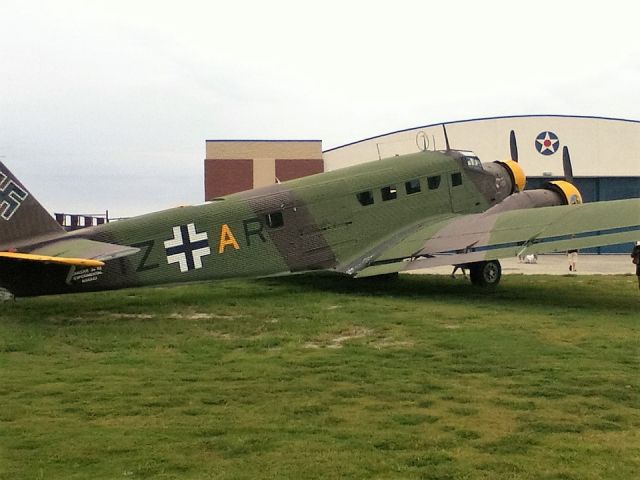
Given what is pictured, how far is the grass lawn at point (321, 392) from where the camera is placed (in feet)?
15.7

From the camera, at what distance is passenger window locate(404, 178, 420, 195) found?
16656mm

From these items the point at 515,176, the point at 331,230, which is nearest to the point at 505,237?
the point at 331,230

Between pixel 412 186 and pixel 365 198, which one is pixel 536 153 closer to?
pixel 412 186

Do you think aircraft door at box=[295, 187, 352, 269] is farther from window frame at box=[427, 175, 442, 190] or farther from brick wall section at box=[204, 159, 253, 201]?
brick wall section at box=[204, 159, 253, 201]

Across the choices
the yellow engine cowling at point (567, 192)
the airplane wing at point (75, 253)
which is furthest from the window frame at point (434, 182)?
the airplane wing at point (75, 253)

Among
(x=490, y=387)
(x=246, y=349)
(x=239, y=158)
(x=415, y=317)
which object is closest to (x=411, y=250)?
(x=415, y=317)

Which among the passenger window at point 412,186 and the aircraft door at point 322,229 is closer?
the aircraft door at point 322,229

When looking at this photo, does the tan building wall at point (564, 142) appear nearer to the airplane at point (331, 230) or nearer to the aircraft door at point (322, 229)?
the airplane at point (331, 230)

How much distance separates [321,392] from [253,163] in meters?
37.2

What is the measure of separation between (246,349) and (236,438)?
3.73m

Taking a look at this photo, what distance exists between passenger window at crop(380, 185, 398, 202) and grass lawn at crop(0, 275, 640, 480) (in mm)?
4429

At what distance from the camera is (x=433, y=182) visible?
17.1 m

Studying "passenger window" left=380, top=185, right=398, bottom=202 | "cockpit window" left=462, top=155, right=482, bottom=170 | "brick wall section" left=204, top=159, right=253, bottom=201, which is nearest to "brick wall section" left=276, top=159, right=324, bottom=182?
"brick wall section" left=204, top=159, right=253, bottom=201

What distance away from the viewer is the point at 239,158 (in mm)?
42844
